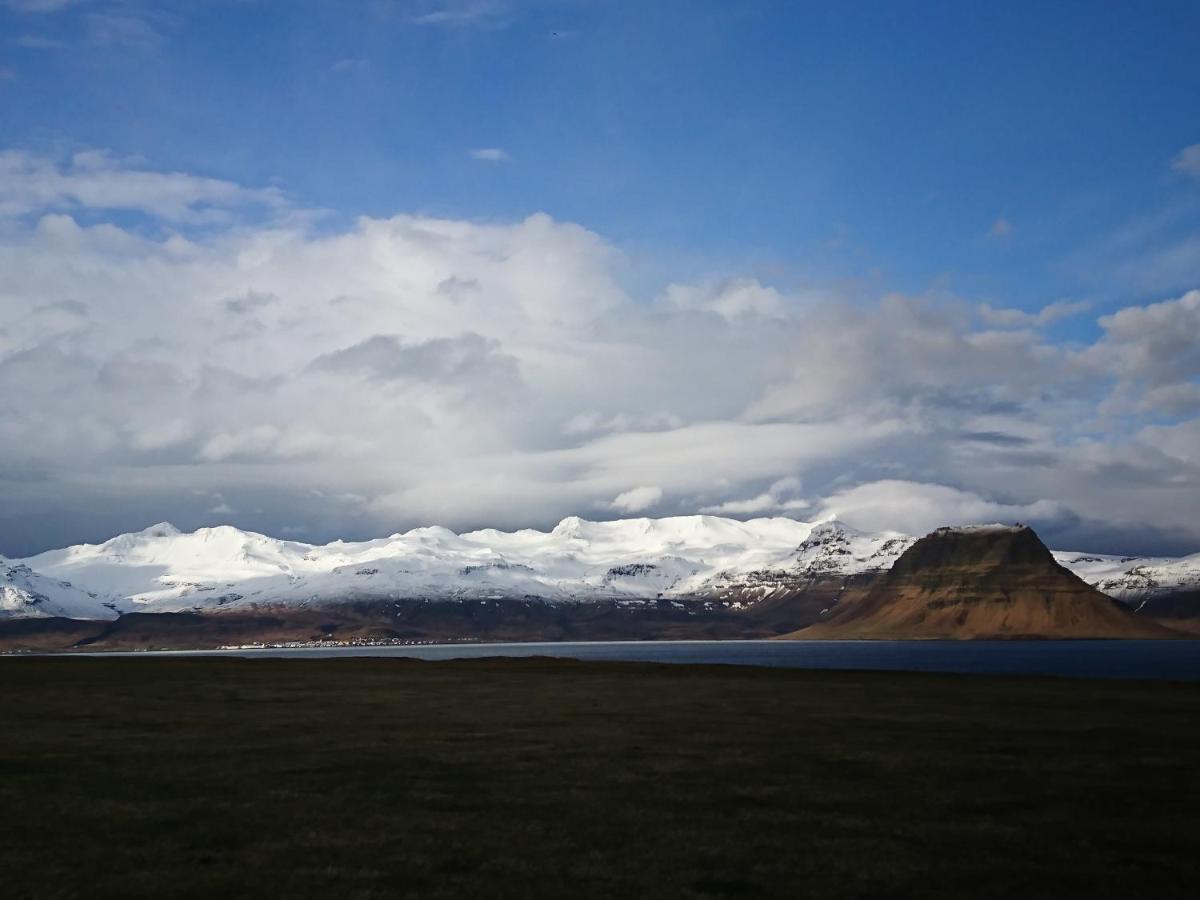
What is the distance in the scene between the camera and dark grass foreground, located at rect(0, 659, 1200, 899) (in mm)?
19438

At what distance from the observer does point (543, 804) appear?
26.2 metres

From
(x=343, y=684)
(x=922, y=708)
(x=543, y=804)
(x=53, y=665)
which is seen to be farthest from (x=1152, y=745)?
(x=53, y=665)

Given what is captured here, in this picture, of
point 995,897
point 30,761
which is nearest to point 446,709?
point 30,761

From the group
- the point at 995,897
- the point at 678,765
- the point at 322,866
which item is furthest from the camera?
the point at 678,765

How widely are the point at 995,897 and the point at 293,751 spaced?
24.4 metres

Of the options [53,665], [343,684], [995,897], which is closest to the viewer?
[995,897]

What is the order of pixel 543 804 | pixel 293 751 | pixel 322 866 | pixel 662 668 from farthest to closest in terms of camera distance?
pixel 662 668
pixel 293 751
pixel 543 804
pixel 322 866

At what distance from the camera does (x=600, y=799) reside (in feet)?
88.1

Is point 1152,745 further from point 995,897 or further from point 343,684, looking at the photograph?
point 343,684

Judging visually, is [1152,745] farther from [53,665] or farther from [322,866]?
[53,665]

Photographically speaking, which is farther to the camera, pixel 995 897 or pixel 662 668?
pixel 662 668

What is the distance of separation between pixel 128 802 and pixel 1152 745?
103 ft

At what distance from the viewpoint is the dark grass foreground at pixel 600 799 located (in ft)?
63.8

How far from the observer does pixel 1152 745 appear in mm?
37438
